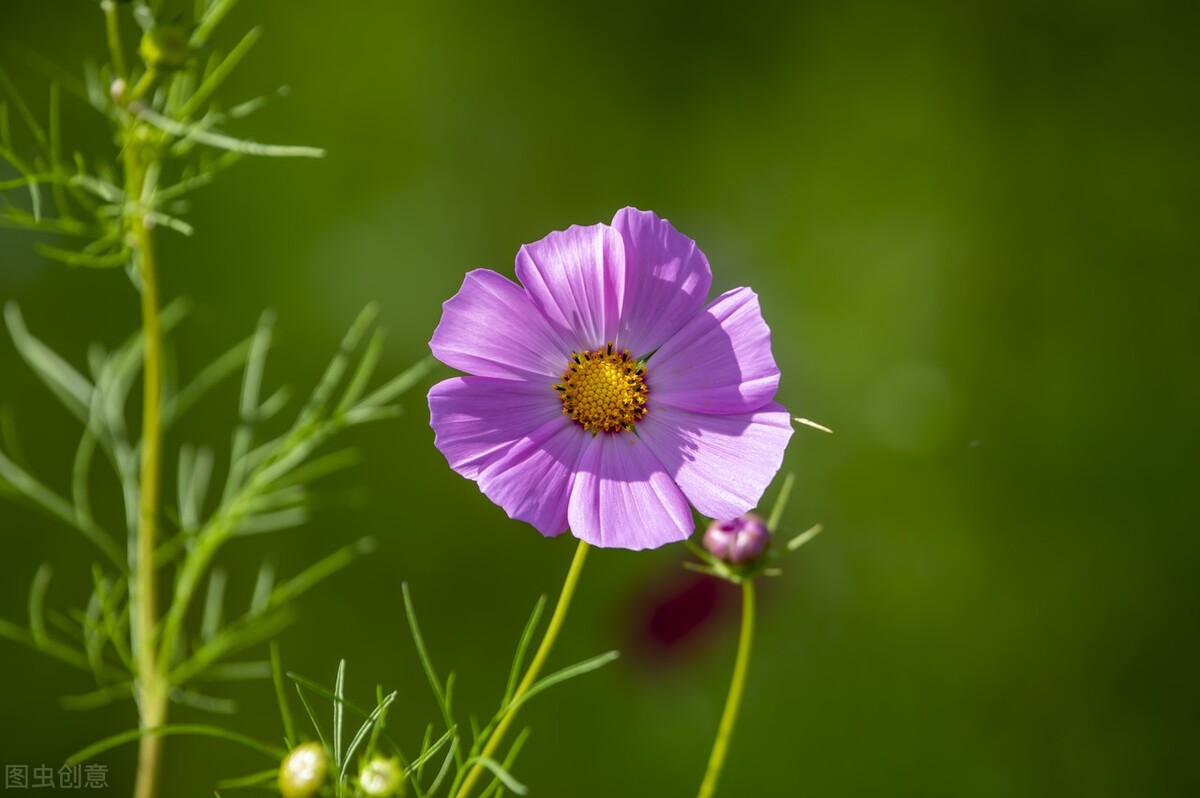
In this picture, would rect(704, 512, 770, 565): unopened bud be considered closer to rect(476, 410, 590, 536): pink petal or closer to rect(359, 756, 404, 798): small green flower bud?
rect(476, 410, 590, 536): pink petal

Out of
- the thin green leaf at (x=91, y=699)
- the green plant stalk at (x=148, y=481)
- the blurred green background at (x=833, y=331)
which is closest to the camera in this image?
the green plant stalk at (x=148, y=481)

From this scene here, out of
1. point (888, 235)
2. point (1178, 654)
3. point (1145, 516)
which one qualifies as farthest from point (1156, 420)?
point (888, 235)

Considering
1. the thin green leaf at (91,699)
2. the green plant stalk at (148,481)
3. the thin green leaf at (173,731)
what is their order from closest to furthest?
the thin green leaf at (173,731) → the green plant stalk at (148,481) → the thin green leaf at (91,699)

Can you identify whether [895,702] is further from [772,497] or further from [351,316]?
[351,316]

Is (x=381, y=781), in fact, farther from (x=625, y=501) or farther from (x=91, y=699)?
(x=91, y=699)

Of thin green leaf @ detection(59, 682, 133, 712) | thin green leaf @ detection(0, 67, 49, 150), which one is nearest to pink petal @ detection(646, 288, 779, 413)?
thin green leaf @ detection(0, 67, 49, 150)

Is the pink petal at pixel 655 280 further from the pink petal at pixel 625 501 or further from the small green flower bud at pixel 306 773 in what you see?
the small green flower bud at pixel 306 773

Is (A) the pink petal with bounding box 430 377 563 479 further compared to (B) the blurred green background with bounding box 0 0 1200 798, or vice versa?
(B) the blurred green background with bounding box 0 0 1200 798

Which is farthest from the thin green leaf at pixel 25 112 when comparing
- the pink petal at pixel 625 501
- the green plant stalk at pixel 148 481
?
the pink petal at pixel 625 501
